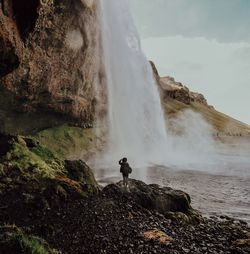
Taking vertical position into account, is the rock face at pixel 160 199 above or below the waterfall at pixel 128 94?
below

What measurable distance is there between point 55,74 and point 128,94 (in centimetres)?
2088

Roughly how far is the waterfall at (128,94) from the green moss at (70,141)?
12.9 ft

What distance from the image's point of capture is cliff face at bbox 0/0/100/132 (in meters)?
39.0

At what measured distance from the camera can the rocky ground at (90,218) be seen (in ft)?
40.4

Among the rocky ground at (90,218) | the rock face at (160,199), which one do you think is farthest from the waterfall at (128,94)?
the rocky ground at (90,218)

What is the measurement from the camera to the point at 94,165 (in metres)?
43.5

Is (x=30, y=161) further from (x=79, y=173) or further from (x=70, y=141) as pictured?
(x=70, y=141)

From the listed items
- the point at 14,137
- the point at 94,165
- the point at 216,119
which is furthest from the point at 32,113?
the point at 216,119

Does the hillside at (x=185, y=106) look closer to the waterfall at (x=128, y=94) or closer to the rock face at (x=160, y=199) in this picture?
the waterfall at (x=128, y=94)

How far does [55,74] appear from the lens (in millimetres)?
42719

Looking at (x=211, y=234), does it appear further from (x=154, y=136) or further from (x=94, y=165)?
(x=154, y=136)

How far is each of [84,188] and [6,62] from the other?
779cm

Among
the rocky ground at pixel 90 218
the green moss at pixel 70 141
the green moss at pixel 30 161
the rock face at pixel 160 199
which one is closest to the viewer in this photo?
the rocky ground at pixel 90 218

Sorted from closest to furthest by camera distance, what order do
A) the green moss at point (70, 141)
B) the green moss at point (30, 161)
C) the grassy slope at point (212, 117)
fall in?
1. the green moss at point (30, 161)
2. the green moss at point (70, 141)
3. the grassy slope at point (212, 117)
